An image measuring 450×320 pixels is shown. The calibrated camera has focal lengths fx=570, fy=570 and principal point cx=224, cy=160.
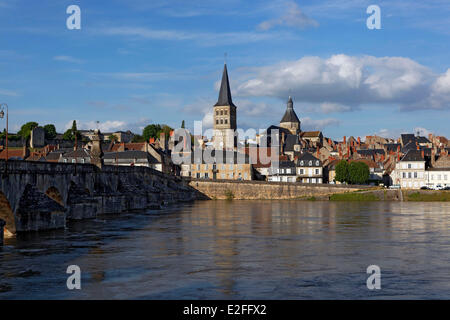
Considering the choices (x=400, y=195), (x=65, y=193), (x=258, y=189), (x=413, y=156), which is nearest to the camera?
(x=65, y=193)

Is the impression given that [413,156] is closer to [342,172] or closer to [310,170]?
[342,172]

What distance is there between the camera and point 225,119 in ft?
497

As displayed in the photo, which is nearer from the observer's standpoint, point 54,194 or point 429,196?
point 54,194

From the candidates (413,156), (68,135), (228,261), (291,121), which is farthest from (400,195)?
(291,121)

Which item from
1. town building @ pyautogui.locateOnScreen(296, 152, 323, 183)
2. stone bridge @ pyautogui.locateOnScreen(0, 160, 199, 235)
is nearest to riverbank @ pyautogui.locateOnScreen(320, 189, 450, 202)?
town building @ pyautogui.locateOnScreen(296, 152, 323, 183)

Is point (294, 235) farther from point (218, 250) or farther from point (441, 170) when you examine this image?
point (441, 170)

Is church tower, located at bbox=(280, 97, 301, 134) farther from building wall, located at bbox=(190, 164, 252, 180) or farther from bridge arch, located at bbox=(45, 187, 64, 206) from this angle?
bridge arch, located at bbox=(45, 187, 64, 206)

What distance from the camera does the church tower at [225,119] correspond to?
488 feet

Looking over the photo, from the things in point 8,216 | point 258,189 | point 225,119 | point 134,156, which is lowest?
point 258,189

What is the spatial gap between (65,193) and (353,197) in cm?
5333

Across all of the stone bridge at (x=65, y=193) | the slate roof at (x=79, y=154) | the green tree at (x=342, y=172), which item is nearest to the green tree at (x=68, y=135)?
the slate roof at (x=79, y=154)

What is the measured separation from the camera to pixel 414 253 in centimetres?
2869
